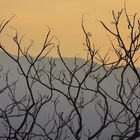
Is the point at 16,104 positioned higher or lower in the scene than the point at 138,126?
higher

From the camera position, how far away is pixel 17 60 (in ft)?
13.2

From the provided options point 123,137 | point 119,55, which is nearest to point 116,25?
point 119,55

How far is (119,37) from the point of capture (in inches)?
129

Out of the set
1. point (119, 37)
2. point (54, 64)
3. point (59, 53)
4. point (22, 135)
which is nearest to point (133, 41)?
point (119, 37)

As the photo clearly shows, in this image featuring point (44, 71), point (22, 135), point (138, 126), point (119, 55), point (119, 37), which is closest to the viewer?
point (138, 126)

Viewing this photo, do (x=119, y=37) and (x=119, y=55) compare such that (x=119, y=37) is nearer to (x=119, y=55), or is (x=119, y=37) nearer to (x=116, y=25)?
(x=116, y=25)

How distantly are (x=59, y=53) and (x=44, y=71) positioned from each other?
125 cm

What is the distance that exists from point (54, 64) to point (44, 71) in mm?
146

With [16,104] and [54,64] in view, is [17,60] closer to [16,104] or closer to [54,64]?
[16,104]

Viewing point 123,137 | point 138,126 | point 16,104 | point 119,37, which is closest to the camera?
point 138,126

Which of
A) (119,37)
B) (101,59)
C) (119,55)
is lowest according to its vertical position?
(119,37)

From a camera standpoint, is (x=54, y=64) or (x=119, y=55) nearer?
(x=119, y=55)

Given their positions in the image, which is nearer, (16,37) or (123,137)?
(123,137)

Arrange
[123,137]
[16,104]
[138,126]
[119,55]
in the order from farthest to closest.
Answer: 1. [16,104]
2. [119,55]
3. [123,137]
4. [138,126]
